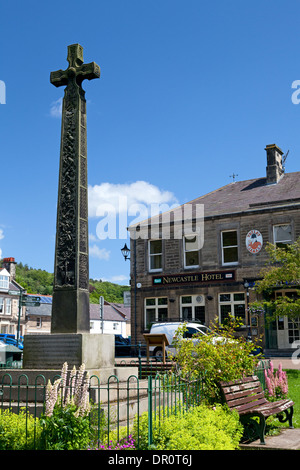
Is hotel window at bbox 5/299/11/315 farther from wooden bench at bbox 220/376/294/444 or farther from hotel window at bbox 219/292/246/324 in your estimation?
wooden bench at bbox 220/376/294/444

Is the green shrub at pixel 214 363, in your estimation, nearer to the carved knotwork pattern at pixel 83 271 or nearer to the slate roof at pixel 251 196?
the carved knotwork pattern at pixel 83 271

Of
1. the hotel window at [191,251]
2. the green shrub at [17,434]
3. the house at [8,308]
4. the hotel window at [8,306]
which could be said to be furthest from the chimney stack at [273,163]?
the hotel window at [8,306]

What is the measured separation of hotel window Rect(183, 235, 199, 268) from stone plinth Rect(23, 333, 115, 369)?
22692 mm

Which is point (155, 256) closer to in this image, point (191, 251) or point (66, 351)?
point (191, 251)

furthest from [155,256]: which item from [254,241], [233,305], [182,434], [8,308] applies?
[8,308]

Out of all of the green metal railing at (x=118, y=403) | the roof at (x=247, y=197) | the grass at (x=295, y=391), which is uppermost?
the roof at (x=247, y=197)

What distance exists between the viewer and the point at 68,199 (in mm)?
9648

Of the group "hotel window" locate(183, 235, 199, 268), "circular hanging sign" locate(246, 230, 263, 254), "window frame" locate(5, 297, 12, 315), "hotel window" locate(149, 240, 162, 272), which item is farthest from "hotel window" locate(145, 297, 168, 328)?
"window frame" locate(5, 297, 12, 315)

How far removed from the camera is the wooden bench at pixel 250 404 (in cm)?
765

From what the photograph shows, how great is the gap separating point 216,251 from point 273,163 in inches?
279

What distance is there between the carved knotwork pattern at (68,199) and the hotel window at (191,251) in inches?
869

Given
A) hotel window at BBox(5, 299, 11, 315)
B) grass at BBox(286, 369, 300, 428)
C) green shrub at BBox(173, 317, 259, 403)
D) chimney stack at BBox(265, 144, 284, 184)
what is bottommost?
grass at BBox(286, 369, 300, 428)

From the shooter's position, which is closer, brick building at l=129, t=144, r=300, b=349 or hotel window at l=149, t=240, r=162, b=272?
brick building at l=129, t=144, r=300, b=349

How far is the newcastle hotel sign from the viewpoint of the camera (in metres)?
30.0
